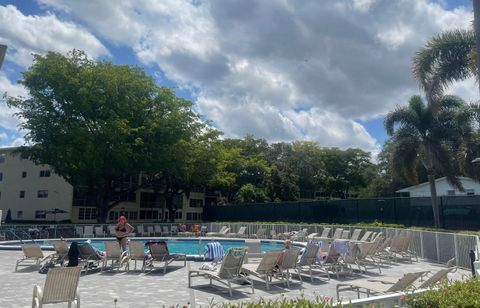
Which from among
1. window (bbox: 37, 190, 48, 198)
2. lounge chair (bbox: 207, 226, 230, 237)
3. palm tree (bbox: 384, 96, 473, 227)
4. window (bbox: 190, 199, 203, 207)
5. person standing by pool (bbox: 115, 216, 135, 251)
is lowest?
lounge chair (bbox: 207, 226, 230, 237)

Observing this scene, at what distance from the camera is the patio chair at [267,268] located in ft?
33.3

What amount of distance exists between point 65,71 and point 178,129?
407 inches

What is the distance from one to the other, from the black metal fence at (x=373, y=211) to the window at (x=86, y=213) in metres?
16.6

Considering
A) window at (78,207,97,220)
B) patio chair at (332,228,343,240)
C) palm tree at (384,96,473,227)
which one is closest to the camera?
patio chair at (332,228,343,240)

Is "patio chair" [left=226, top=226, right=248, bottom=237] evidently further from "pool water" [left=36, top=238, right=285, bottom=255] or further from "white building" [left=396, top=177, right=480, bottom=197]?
"white building" [left=396, top=177, right=480, bottom=197]

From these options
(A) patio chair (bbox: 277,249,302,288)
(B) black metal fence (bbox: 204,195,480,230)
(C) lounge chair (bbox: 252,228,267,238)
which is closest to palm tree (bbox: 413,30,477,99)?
(A) patio chair (bbox: 277,249,302,288)

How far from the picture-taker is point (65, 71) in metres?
34.6

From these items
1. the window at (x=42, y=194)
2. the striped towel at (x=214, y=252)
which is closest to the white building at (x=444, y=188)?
the striped towel at (x=214, y=252)

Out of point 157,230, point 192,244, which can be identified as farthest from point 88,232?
point 192,244

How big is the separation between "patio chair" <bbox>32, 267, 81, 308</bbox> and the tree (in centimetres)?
2682

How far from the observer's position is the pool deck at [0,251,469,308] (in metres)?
8.54

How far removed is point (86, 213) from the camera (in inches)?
1879

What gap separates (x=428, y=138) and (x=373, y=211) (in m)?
6.86

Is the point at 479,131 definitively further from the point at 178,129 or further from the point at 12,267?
the point at 178,129
